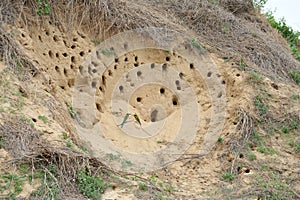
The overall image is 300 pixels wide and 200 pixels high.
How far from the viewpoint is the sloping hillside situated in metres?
6.04

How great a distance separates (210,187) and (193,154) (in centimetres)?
75

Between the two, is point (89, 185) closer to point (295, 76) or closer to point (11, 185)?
point (11, 185)

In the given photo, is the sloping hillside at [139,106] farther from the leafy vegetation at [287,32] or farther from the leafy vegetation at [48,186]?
the leafy vegetation at [287,32]

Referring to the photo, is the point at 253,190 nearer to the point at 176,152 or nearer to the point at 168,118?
the point at 176,152

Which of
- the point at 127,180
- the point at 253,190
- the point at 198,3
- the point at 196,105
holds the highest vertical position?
the point at 198,3

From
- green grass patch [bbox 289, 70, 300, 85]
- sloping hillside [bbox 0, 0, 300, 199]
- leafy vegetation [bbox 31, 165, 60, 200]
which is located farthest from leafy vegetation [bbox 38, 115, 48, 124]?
green grass patch [bbox 289, 70, 300, 85]

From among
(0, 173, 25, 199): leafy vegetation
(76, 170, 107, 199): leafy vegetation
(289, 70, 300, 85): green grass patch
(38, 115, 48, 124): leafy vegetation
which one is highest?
(289, 70, 300, 85): green grass patch

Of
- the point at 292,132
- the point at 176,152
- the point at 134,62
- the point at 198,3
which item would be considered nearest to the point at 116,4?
the point at 134,62

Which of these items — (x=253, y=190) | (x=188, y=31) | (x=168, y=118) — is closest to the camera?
(x=253, y=190)

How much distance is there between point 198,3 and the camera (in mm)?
10438

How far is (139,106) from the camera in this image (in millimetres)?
8305

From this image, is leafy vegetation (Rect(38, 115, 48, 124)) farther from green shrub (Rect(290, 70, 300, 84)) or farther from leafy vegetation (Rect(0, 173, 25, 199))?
green shrub (Rect(290, 70, 300, 84))

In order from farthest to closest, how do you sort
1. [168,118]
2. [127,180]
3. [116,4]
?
[116,4]
[168,118]
[127,180]

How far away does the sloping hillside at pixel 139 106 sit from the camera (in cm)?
604
